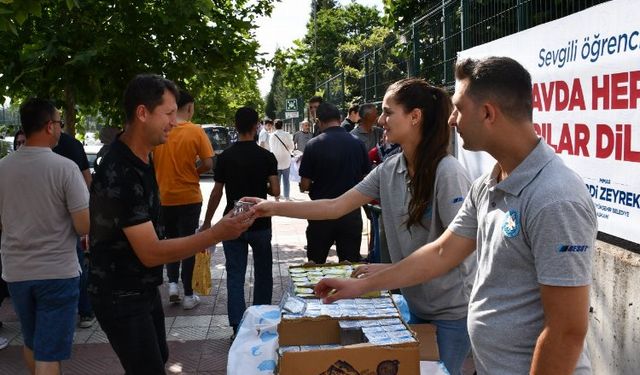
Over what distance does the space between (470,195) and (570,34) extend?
237 centimetres

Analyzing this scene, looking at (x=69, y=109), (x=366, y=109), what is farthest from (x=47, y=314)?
(x=366, y=109)

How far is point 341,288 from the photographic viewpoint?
8.29 ft

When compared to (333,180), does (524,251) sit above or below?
above

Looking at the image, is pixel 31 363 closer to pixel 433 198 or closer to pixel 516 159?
pixel 433 198

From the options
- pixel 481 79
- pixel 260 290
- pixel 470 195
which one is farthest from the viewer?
pixel 260 290

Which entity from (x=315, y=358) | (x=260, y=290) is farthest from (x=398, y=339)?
(x=260, y=290)

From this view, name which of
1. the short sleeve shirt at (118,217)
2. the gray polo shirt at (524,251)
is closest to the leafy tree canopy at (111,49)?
the short sleeve shirt at (118,217)

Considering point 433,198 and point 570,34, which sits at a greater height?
point 570,34

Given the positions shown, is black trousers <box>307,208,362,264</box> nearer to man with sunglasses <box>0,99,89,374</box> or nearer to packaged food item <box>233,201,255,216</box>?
man with sunglasses <box>0,99,89,374</box>

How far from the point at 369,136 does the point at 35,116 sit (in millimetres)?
5330

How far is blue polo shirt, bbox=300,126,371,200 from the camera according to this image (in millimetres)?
6273

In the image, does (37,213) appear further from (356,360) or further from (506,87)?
(506,87)

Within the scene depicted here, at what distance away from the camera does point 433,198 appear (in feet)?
9.43

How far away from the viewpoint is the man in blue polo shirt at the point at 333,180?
20.3ft
